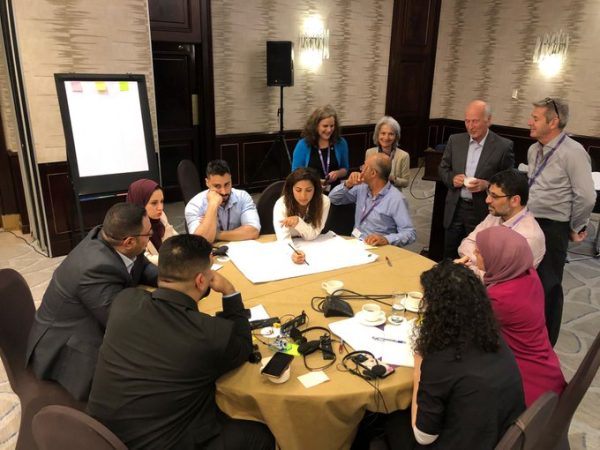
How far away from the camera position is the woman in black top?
1.47 metres

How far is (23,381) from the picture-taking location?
6.48ft

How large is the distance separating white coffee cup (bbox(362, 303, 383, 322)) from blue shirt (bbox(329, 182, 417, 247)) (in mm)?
1013

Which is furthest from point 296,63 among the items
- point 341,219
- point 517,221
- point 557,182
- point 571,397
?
point 571,397

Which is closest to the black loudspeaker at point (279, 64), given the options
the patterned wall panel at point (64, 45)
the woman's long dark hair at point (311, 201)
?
the patterned wall panel at point (64, 45)

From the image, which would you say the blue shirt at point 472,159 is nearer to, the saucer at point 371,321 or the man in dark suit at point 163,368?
the saucer at point 371,321

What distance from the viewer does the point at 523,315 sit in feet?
6.32

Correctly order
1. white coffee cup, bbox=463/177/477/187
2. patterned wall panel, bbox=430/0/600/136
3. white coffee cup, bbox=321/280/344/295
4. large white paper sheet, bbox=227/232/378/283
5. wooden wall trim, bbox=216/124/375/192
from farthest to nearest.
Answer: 1. patterned wall panel, bbox=430/0/600/136
2. wooden wall trim, bbox=216/124/375/192
3. white coffee cup, bbox=463/177/477/187
4. large white paper sheet, bbox=227/232/378/283
5. white coffee cup, bbox=321/280/344/295

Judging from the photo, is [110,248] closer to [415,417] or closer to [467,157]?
[415,417]

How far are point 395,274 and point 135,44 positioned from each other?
349cm

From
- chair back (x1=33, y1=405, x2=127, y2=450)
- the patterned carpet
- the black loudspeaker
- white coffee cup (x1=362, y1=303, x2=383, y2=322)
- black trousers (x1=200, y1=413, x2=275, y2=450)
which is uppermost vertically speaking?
the black loudspeaker

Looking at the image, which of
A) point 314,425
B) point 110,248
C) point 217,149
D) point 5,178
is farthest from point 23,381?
point 217,149

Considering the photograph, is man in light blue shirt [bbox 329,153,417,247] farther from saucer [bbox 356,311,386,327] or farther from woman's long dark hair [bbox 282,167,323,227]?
saucer [bbox 356,311,386,327]

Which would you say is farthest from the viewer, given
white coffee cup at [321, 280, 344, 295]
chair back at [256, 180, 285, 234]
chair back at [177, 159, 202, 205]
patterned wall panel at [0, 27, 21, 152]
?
patterned wall panel at [0, 27, 21, 152]

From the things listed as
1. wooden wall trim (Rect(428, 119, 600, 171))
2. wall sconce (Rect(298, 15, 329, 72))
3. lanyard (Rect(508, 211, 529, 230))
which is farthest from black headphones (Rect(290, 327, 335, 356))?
wooden wall trim (Rect(428, 119, 600, 171))
